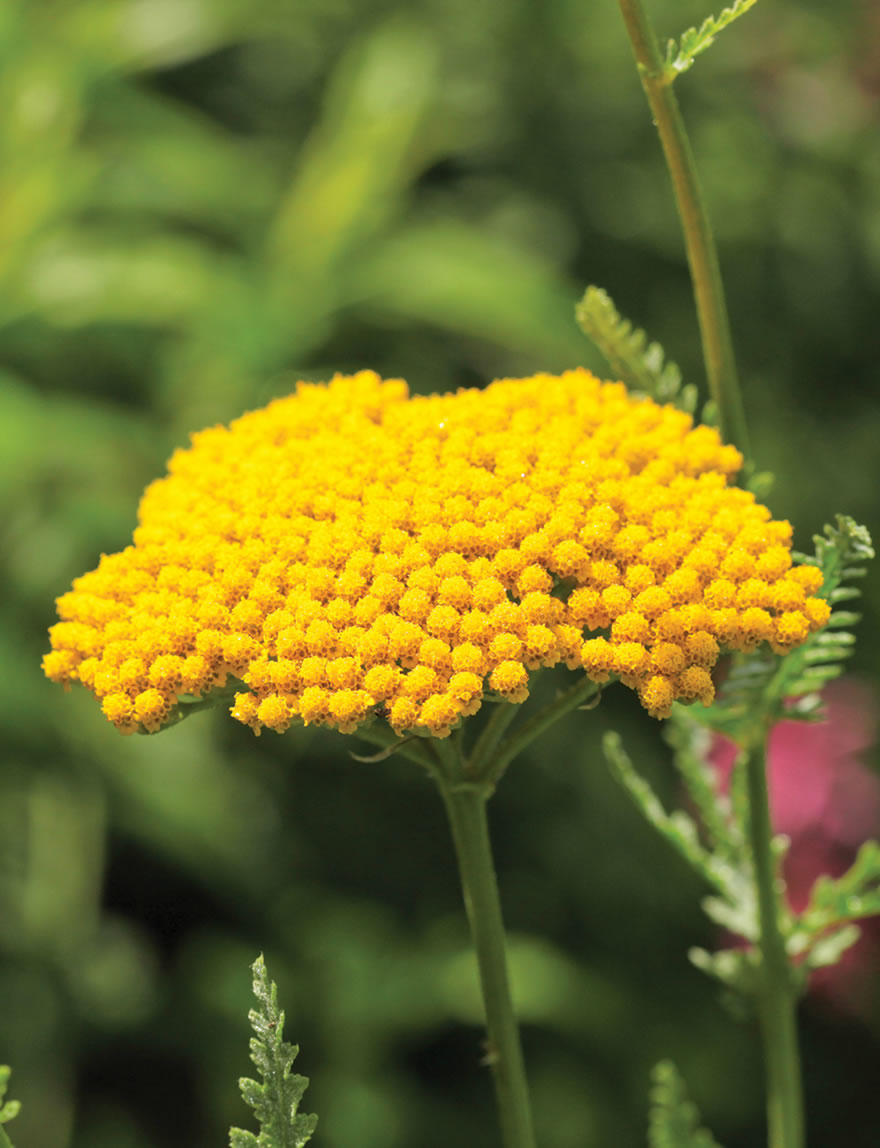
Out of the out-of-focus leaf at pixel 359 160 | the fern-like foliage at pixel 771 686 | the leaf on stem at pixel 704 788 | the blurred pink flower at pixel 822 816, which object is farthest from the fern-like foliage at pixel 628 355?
the out-of-focus leaf at pixel 359 160

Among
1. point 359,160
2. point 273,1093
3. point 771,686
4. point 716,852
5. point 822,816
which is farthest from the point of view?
point 359,160

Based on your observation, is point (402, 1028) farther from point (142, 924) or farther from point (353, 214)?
point (353, 214)

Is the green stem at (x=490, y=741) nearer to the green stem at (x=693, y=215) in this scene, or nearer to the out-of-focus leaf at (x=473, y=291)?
the green stem at (x=693, y=215)

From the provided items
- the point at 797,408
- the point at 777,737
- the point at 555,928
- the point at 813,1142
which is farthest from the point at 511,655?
the point at 797,408

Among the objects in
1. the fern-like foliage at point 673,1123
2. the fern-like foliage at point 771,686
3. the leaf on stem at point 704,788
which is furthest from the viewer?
the leaf on stem at point 704,788

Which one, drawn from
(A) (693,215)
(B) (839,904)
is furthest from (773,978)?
(A) (693,215)

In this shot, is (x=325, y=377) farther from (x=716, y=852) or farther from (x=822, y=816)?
(x=716, y=852)

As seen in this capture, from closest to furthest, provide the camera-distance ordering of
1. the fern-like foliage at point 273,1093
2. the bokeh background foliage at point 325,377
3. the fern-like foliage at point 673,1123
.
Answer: the fern-like foliage at point 273,1093 < the fern-like foliage at point 673,1123 < the bokeh background foliage at point 325,377

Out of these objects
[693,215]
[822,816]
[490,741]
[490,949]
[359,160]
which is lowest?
[490,949]
